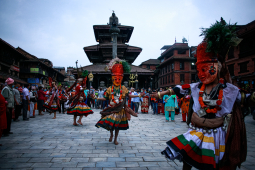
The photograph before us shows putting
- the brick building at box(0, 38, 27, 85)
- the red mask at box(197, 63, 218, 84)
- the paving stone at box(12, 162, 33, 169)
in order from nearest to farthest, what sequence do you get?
the red mask at box(197, 63, 218, 84) → the paving stone at box(12, 162, 33, 169) → the brick building at box(0, 38, 27, 85)

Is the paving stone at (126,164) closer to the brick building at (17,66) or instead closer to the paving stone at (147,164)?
the paving stone at (147,164)

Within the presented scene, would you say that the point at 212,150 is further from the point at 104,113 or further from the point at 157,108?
the point at 157,108

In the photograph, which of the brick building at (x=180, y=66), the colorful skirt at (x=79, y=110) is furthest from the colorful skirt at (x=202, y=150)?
the brick building at (x=180, y=66)

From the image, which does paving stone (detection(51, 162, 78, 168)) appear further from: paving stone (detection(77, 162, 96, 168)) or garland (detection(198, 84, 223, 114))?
garland (detection(198, 84, 223, 114))

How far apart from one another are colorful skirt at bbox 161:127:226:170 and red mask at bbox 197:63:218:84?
2.42 feet

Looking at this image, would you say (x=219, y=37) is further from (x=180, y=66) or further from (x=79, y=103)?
(x=180, y=66)

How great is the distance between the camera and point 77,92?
732cm

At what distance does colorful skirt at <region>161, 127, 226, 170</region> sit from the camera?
2211mm

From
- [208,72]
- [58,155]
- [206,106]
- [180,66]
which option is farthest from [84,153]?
[180,66]

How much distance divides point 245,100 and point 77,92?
631 centimetres

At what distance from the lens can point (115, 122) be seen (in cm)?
457

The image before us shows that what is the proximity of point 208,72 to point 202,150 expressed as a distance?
115cm

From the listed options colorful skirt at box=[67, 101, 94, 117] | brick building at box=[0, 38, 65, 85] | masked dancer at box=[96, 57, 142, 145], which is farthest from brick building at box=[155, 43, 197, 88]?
masked dancer at box=[96, 57, 142, 145]

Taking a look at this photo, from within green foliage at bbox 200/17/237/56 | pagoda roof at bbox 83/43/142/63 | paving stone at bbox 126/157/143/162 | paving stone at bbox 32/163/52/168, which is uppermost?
pagoda roof at bbox 83/43/142/63
